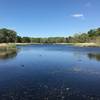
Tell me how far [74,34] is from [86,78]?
18034cm

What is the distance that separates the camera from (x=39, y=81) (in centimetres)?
1844

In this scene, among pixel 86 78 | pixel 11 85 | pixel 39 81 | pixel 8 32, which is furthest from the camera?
pixel 8 32

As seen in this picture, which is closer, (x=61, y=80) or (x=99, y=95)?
(x=99, y=95)

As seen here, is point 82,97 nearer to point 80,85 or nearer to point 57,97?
point 57,97

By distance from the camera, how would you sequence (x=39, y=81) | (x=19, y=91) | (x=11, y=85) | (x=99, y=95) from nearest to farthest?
1. (x=99, y=95)
2. (x=19, y=91)
3. (x=11, y=85)
4. (x=39, y=81)

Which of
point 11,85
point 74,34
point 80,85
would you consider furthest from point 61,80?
point 74,34

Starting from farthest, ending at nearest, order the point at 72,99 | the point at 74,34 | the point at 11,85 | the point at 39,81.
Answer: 1. the point at 74,34
2. the point at 39,81
3. the point at 11,85
4. the point at 72,99

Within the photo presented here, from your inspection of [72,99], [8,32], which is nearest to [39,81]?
[72,99]

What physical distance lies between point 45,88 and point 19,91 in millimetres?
2201

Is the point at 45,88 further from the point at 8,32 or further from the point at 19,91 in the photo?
the point at 8,32

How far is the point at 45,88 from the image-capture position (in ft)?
52.7

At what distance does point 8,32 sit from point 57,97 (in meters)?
151

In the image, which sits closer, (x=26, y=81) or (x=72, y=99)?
(x=72, y=99)

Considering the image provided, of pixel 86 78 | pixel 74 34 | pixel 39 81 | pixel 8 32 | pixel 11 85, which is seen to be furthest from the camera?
pixel 74 34
